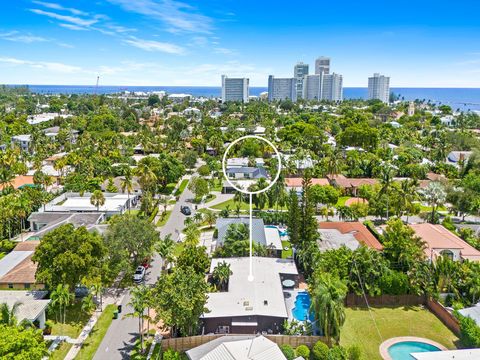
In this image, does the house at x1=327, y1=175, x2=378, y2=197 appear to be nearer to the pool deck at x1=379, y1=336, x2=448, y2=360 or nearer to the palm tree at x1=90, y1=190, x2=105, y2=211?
the palm tree at x1=90, y1=190, x2=105, y2=211

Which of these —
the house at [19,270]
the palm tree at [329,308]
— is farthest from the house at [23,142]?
the palm tree at [329,308]

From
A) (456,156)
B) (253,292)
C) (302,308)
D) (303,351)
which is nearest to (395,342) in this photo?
(302,308)

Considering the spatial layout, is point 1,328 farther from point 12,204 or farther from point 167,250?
point 12,204

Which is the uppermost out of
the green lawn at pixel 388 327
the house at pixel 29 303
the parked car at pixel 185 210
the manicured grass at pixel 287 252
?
the parked car at pixel 185 210

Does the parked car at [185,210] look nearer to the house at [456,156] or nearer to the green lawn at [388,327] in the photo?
the green lawn at [388,327]

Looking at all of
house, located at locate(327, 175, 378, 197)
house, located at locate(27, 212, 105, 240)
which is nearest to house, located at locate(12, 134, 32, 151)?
house, located at locate(27, 212, 105, 240)
